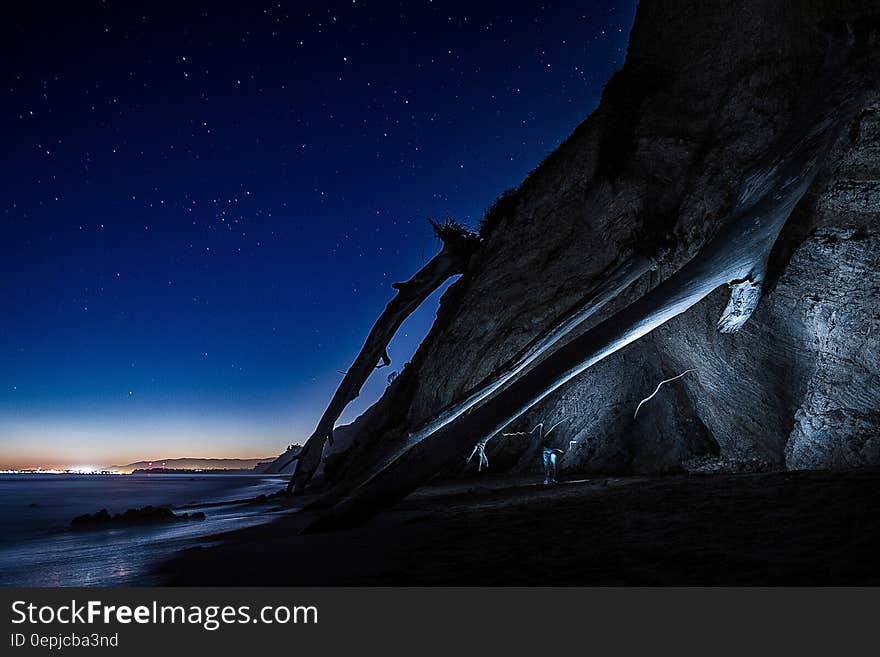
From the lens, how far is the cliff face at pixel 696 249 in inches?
221

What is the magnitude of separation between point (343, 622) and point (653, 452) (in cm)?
1109

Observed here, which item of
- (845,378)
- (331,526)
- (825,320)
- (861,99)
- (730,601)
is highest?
(861,99)

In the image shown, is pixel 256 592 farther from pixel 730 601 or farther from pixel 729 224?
pixel 729 224

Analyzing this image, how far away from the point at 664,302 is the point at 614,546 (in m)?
2.88

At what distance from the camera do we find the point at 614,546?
2592 mm

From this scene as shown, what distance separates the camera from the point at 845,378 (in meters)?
5.78

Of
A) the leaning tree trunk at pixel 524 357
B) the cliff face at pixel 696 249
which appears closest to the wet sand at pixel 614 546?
the leaning tree trunk at pixel 524 357

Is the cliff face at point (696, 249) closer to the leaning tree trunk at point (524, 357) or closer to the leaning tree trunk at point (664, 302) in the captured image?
the leaning tree trunk at point (524, 357)

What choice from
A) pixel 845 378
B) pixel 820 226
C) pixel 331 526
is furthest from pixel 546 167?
→ pixel 331 526

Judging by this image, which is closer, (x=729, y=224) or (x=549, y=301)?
(x=729, y=224)

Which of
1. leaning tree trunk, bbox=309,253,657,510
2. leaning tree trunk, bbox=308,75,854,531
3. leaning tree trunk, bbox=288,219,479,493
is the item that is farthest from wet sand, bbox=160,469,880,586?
leaning tree trunk, bbox=288,219,479,493

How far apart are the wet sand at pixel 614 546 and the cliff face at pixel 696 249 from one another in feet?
8.23

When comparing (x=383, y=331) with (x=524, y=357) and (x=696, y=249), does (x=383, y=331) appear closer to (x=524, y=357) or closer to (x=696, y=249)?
(x=524, y=357)

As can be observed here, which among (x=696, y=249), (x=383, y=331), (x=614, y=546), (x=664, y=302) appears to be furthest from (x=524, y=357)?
(x=383, y=331)
